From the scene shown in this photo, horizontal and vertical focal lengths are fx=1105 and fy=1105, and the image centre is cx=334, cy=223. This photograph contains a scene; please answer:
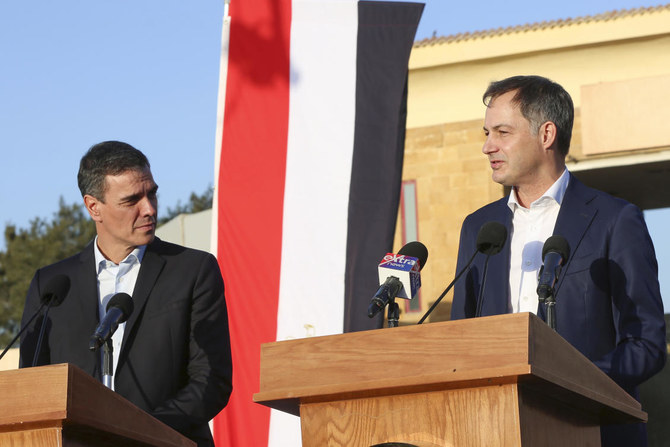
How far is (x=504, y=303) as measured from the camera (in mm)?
3697

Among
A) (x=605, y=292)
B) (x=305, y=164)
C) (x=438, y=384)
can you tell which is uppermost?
(x=305, y=164)

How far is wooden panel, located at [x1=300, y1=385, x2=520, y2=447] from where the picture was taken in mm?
2562

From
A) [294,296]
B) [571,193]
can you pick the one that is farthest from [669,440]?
[571,193]

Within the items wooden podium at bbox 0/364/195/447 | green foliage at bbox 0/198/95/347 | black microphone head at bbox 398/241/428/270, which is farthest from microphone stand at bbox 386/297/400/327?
green foliage at bbox 0/198/95/347

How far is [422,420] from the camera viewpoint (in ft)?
8.66

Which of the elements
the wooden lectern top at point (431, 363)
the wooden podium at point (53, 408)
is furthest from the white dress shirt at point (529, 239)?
the wooden podium at point (53, 408)

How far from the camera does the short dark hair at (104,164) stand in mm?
4168

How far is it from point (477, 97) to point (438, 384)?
15093 mm

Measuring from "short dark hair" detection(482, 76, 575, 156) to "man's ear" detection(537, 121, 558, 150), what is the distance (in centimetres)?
1

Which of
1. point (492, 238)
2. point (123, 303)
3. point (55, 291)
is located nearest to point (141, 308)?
point (55, 291)

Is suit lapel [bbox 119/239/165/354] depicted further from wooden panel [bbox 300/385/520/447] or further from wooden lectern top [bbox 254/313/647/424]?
wooden panel [bbox 300/385/520/447]

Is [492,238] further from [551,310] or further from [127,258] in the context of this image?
[127,258]

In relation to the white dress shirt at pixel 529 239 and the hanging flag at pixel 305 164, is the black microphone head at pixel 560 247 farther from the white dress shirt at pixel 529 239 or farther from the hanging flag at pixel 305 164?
the hanging flag at pixel 305 164

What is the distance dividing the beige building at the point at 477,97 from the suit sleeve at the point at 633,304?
1235cm
